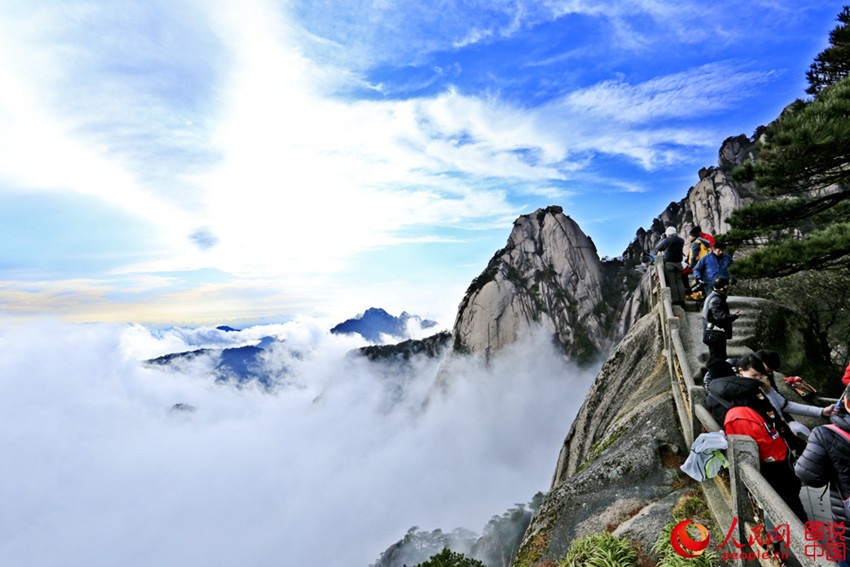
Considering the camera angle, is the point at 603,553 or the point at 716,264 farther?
the point at 716,264

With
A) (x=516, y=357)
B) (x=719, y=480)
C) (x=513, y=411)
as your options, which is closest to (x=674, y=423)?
(x=719, y=480)

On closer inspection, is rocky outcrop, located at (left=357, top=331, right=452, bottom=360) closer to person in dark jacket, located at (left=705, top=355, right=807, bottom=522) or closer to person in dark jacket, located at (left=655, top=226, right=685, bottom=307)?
person in dark jacket, located at (left=655, top=226, right=685, bottom=307)

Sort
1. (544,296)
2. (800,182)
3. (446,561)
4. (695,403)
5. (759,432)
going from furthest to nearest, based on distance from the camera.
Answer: (544,296) → (446,561) → (800,182) → (695,403) → (759,432)

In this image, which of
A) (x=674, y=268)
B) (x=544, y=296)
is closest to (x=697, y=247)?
(x=674, y=268)

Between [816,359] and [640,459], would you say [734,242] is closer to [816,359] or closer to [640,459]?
[816,359]

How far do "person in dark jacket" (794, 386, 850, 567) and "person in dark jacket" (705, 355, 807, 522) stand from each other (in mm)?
917

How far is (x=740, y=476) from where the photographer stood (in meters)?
5.02

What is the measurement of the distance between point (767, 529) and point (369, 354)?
191116 millimetres

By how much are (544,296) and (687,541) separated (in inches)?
3465

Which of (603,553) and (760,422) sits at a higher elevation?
(760,422)

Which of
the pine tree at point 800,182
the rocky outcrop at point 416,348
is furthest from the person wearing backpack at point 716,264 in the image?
the rocky outcrop at point 416,348

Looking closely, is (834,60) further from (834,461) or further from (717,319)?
(834,461)

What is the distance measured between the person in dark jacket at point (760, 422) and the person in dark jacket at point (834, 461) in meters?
0.92

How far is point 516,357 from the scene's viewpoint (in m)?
A: 92.9
